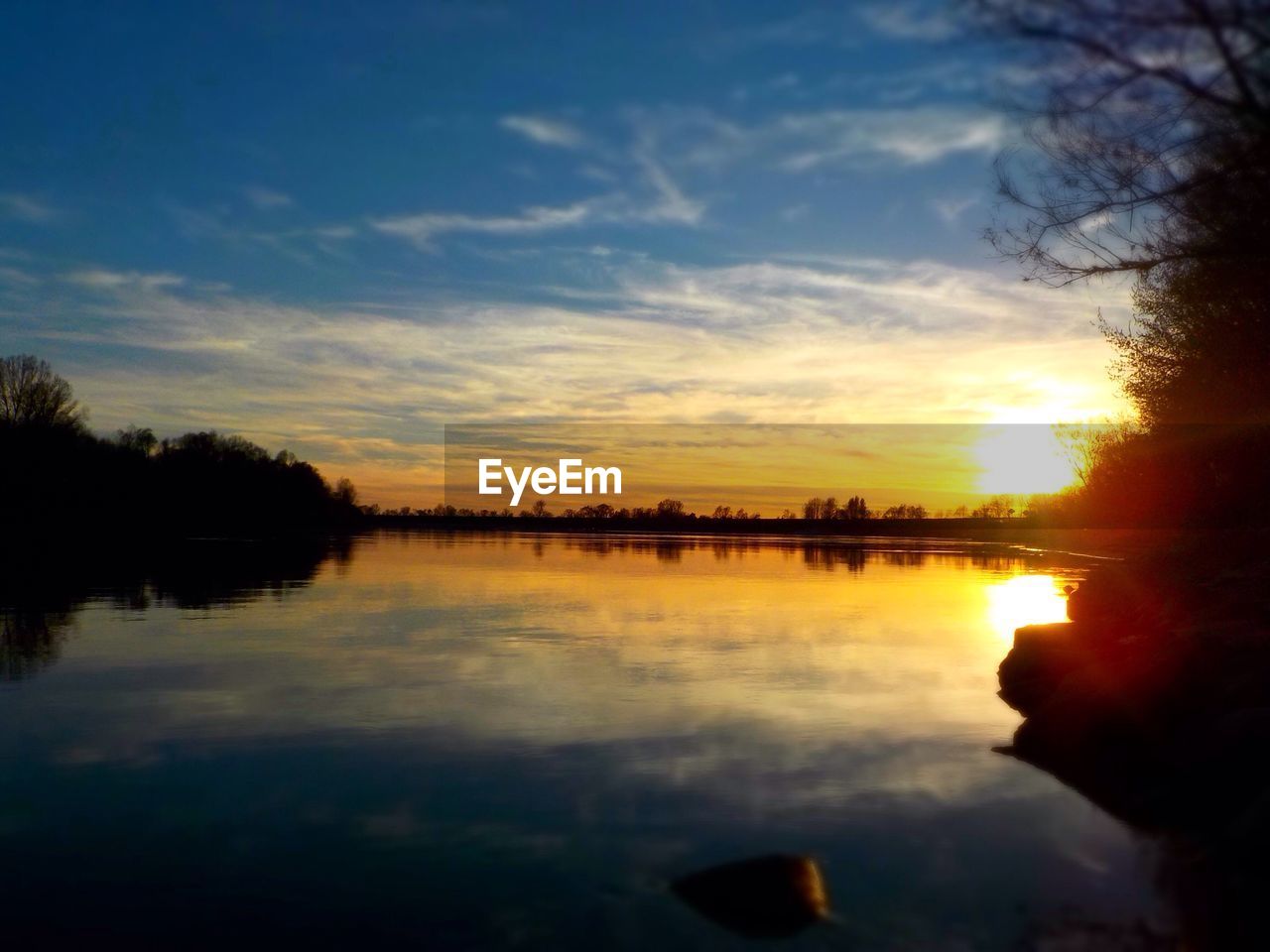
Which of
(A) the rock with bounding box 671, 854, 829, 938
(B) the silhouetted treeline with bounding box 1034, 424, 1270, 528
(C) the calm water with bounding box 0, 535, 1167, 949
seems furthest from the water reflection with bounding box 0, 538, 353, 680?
(B) the silhouetted treeline with bounding box 1034, 424, 1270, 528

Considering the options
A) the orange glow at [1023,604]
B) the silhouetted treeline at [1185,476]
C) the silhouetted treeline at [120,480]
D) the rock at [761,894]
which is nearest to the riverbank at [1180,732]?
the rock at [761,894]

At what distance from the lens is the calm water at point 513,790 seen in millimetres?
7840

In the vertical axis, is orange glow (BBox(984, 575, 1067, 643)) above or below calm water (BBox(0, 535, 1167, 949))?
above

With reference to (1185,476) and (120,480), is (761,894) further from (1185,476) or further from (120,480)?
(120,480)

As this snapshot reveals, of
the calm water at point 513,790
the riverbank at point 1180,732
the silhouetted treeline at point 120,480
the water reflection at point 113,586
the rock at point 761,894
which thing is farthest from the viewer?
the silhouetted treeline at point 120,480

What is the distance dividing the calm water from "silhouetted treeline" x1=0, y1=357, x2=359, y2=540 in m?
64.2

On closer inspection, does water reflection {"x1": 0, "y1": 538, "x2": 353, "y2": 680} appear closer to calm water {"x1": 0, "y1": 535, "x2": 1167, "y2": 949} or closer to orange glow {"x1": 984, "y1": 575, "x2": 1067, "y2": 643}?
calm water {"x1": 0, "y1": 535, "x2": 1167, "y2": 949}

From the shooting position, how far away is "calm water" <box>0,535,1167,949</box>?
784 centimetres

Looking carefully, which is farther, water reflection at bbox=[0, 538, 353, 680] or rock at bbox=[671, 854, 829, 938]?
water reflection at bbox=[0, 538, 353, 680]

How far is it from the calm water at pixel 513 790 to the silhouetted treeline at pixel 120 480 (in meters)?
64.2

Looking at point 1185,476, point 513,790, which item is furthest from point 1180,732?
point 1185,476

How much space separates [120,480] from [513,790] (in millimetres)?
94383

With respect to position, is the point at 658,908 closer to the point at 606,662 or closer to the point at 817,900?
the point at 817,900

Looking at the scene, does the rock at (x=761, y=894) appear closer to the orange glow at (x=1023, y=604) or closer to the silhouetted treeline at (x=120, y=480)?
the orange glow at (x=1023, y=604)
